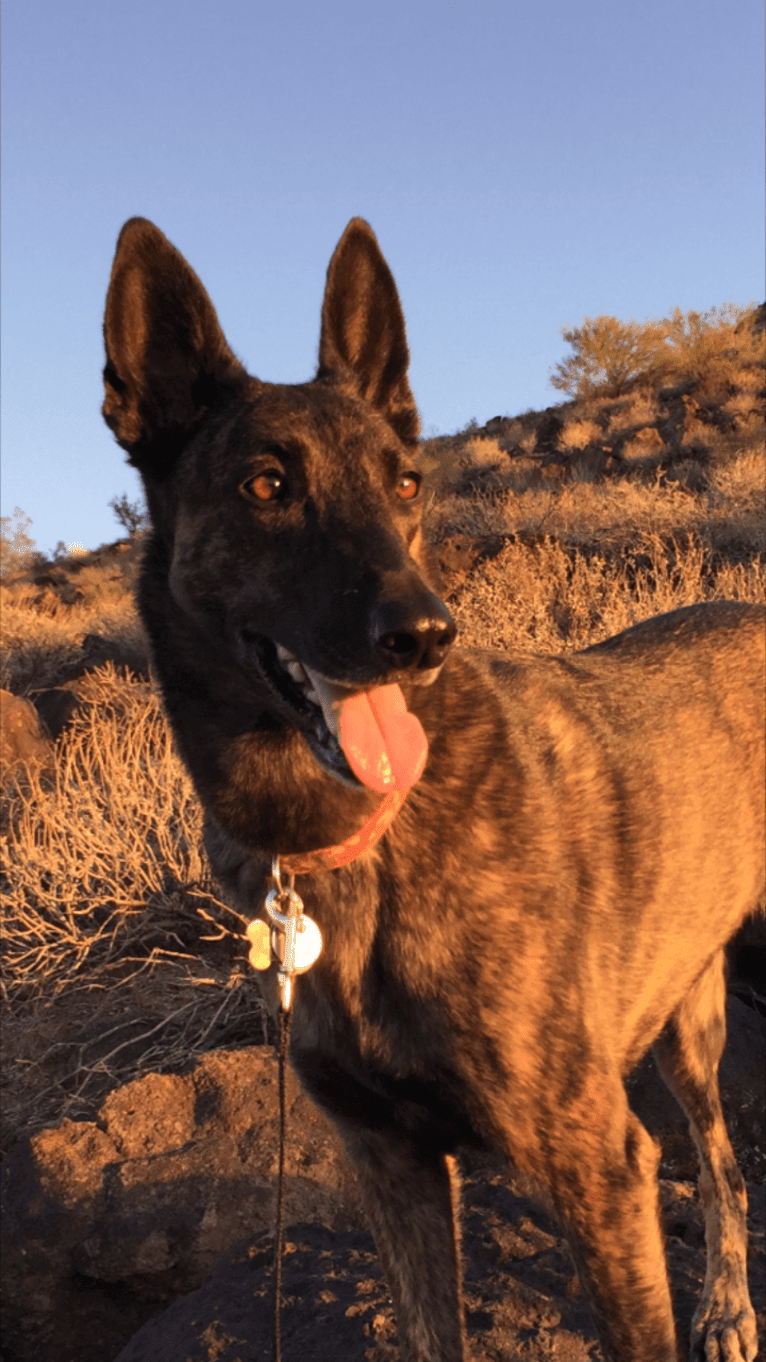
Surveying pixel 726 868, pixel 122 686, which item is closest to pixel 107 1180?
pixel 726 868

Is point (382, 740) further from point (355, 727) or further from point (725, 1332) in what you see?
point (725, 1332)

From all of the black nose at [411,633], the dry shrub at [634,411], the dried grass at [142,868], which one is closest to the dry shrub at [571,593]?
the dried grass at [142,868]

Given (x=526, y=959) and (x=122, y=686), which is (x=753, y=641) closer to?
(x=526, y=959)

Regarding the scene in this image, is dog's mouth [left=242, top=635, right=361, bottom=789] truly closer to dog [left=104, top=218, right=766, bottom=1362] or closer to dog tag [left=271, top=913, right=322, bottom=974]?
dog [left=104, top=218, right=766, bottom=1362]

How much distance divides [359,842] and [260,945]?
1.06ft

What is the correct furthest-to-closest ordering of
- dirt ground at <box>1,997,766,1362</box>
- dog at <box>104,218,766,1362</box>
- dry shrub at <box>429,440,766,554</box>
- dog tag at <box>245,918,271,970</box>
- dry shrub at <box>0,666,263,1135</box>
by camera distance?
dry shrub at <box>429,440,766,554</box>, dry shrub at <box>0,666,263,1135</box>, dirt ground at <box>1,997,766,1362</box>, dog tag at <box>245,918,271,970</box>, dog at <box>104,218,766,1362</box>

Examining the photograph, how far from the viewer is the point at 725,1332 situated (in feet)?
9.08

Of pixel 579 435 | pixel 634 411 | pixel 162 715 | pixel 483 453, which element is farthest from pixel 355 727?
pixel 634 411

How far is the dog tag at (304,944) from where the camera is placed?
216 cm

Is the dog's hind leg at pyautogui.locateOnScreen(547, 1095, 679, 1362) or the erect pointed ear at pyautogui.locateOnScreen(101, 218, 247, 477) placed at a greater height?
the erect pointed ear at pyautogui.locateOnScreen(101, 218, 247, 477)

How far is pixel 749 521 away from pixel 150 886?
A: 9943mm

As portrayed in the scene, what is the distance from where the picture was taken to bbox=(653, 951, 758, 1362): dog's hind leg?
278 centimetres

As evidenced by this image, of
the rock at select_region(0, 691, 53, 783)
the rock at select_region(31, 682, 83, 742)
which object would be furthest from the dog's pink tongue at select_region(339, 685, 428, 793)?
the rock at select_region(31, 682, 83, 742)

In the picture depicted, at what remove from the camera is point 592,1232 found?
2.09m
